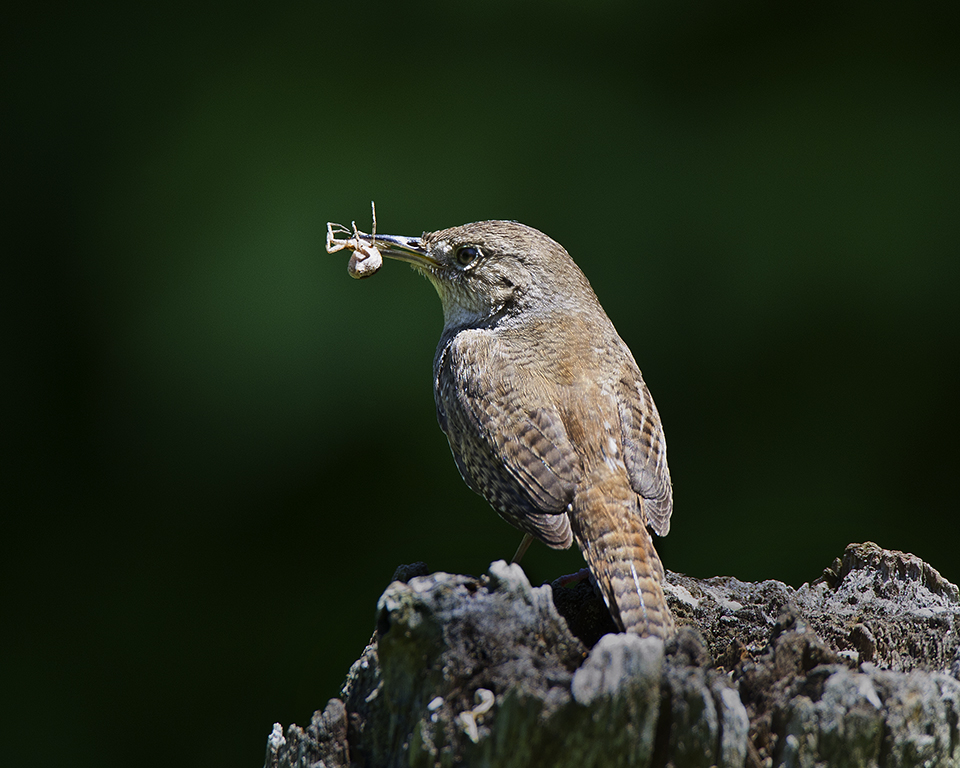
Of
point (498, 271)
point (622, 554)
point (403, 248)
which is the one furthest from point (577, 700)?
point (403, 248)

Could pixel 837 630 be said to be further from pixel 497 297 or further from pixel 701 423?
pixel 701 423

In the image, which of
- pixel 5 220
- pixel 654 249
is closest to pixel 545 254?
pixel 654 249

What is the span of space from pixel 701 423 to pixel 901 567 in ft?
5.46

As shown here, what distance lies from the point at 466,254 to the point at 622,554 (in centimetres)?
143

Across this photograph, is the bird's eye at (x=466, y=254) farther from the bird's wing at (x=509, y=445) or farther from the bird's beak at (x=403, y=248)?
the bird's wing at (x=509, y=445)

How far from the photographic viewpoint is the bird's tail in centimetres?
204

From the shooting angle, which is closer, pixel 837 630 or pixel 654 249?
pixel 837 630

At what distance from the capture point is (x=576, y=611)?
7.81 feet

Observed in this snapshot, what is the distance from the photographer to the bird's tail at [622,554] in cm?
204

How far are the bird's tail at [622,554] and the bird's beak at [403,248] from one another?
129cm

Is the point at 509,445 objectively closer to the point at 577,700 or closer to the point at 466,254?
the point at 466,254

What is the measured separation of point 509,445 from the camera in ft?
8.39

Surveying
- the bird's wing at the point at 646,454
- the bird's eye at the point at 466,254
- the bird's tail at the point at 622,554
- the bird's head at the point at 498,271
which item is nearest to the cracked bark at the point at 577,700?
the bird's tail at the point at 622,554

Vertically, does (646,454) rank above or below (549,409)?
below
